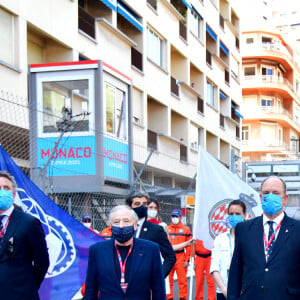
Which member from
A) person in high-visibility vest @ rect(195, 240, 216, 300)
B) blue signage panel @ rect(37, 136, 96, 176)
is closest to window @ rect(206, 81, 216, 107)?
blue signage panel @ rect(37, 136, 96, 176)

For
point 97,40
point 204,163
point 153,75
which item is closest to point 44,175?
point 204,163

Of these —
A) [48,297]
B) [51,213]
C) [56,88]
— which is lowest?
[48,297]

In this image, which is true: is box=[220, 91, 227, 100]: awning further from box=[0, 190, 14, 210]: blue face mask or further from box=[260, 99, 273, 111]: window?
box=[0, 190, 14, 210]: blue face mask

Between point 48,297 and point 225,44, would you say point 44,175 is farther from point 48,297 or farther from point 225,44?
point 225,44

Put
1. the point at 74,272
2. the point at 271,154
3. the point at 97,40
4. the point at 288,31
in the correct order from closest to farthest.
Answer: the point at 74,272 < the point at 97,40 < the point at 271,154 < the point at 288,31

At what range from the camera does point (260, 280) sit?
577cm

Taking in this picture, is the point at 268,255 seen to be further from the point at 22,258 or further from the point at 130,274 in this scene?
the point at 22,258

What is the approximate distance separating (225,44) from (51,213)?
38610mm

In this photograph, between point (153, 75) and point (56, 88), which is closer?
point (56, 88)

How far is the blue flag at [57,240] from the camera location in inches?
283

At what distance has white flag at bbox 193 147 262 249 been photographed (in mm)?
11281

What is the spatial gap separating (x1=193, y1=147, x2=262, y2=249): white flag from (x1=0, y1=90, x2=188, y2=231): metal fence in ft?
7.63

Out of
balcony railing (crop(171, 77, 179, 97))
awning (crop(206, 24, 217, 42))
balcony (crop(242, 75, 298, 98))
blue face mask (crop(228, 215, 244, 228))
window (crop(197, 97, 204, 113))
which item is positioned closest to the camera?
blue face mask (crop(228, 215, 244, 228))

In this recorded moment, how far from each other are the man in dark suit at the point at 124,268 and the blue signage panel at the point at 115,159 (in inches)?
419
